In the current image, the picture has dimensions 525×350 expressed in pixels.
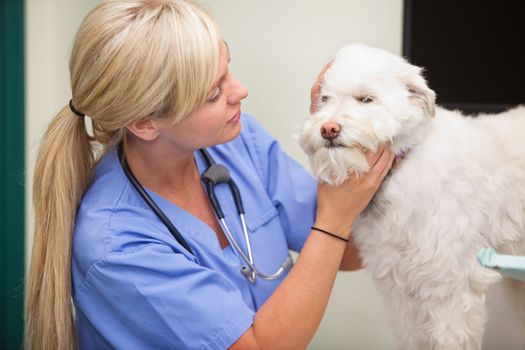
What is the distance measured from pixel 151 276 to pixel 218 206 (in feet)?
0.82

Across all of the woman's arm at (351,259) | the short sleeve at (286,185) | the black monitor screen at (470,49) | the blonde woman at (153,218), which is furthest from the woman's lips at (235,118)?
the black monitor screen at (470,49)

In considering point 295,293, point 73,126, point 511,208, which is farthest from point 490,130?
point 73,126

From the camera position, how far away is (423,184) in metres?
1.03

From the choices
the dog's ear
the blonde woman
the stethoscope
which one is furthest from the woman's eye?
the dog's ear

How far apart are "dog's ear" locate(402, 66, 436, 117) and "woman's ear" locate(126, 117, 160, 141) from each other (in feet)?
1.51

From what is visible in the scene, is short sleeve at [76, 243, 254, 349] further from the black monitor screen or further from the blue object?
the black monitor screen

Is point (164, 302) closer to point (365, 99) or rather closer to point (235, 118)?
point (235, 118)

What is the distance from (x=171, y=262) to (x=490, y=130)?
2.15 ft

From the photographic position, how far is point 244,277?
116 centimetres

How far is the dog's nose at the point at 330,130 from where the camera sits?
0.97 m

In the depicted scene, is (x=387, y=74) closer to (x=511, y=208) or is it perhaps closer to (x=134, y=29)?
(x=511, y=208)

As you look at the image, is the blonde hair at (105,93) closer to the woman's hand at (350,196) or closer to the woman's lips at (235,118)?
the woman's lips at (235,118)

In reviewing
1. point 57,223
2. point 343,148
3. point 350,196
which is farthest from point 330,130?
point 57,223

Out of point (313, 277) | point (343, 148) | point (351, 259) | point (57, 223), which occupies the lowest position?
point (351, 259)
